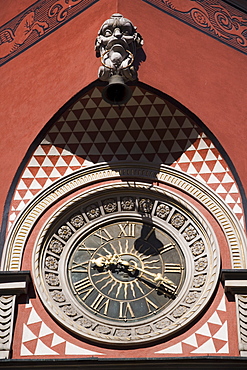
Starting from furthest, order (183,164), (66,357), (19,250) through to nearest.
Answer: (183,164) → (19,250) → (66,357)

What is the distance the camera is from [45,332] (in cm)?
1160

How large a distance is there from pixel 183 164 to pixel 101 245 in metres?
1.54

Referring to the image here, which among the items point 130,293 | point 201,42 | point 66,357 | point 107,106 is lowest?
point 66,357

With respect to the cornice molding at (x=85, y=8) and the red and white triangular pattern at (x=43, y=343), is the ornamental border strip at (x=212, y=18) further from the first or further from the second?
the red and white triangular pattern at (x=43, y=343)

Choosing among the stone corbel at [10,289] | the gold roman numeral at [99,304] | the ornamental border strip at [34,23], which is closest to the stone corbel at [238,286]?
the gold roman numeral at [99,304]

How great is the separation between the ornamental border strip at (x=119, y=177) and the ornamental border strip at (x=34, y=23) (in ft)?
7.13

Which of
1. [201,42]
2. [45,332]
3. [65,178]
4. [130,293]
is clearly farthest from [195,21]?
[45,332]

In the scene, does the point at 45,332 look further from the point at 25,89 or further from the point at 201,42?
the point at 201,42

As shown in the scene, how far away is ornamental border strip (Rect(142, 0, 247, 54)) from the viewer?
45.1ft

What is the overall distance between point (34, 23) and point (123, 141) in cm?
226

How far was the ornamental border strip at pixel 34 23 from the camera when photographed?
→ 13.9 metres

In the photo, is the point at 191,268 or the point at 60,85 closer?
the point at 191,268

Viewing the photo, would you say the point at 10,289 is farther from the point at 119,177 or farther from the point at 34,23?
the point at 34,23

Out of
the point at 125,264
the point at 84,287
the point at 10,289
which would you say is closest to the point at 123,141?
the point at 125,264
